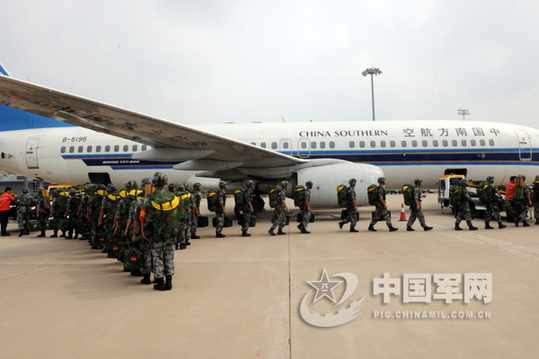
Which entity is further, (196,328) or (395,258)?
(395,258)

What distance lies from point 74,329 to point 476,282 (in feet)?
15.8

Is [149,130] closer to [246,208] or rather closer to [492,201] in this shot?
[246,208]

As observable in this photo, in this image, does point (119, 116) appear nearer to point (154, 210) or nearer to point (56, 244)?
point (56, 244)

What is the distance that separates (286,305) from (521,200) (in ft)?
31.4

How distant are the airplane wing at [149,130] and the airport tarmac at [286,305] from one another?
3.57 metres

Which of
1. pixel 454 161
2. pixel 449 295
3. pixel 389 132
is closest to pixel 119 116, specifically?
pixel 449 295

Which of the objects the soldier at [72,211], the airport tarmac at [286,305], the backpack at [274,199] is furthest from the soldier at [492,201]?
the soldier at [72,211]

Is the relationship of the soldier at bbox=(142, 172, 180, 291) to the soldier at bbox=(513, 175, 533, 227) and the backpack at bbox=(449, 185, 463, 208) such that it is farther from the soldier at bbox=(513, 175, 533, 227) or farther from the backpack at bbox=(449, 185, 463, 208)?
the soldier at bbox=(513, 175, 533, 227)

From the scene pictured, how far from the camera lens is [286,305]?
3994 millimetres

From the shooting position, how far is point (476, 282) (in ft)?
15.0

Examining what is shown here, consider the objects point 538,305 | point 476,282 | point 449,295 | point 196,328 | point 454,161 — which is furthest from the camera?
point 454,161

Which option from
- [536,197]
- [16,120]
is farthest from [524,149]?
[16,120]

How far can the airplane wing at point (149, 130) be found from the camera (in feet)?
25.8

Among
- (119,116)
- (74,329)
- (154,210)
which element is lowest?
(74,329)
